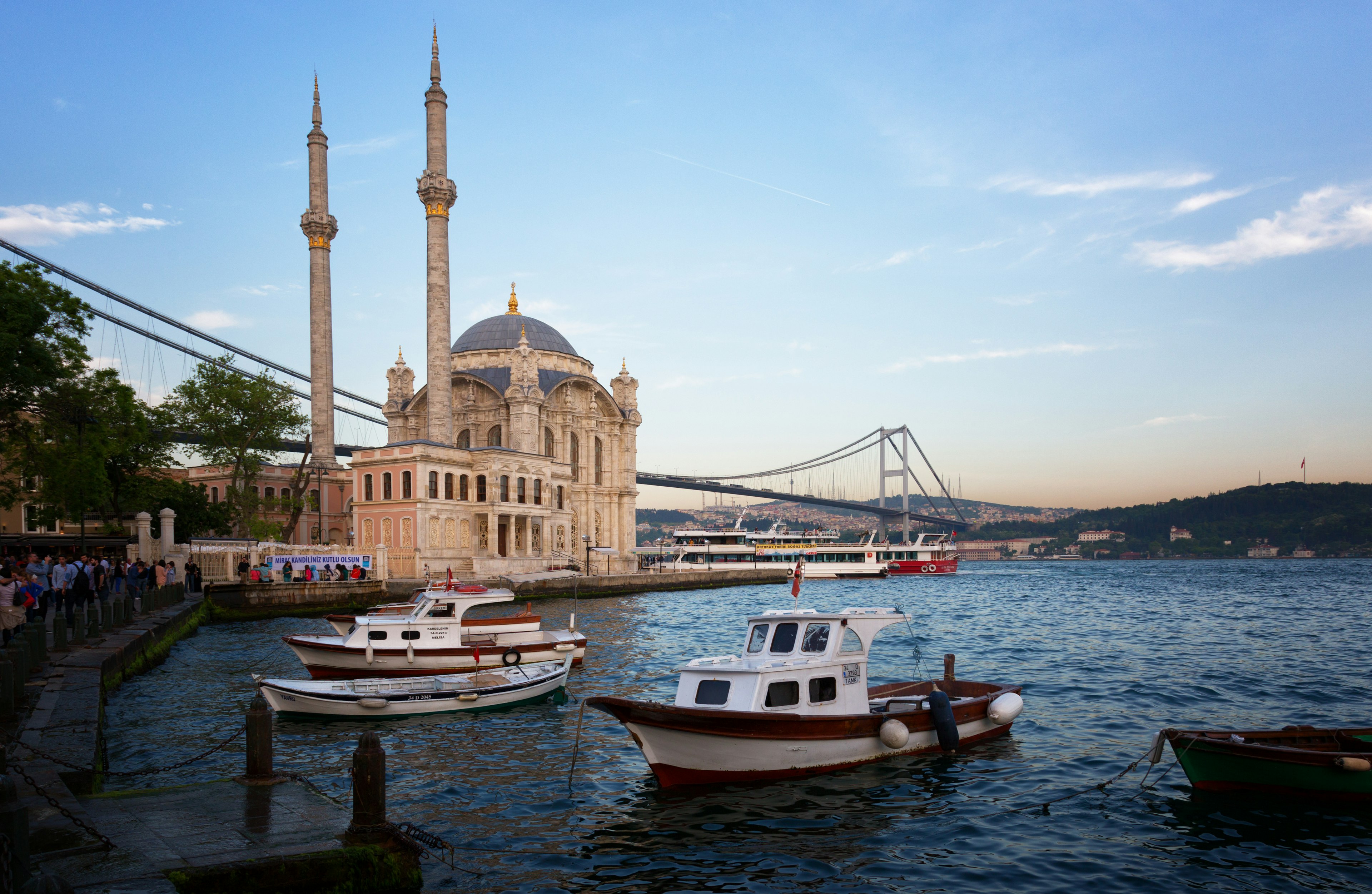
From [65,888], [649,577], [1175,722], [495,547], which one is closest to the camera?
[65,888]

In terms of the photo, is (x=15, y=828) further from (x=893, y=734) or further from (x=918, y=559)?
(x=918, y=559)

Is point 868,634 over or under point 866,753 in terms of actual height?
over

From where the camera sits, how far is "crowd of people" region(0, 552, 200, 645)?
14.8 metres

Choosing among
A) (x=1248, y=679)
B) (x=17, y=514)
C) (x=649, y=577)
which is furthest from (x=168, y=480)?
(x=1248, y=679)

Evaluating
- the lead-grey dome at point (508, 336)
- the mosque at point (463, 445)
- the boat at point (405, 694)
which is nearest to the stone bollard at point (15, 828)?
the boat at point (405, 694)

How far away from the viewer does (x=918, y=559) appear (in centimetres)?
8488

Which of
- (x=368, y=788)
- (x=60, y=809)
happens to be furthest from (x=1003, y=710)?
(x=60, y=809)

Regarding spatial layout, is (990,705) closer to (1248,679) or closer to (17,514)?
(1248,679)

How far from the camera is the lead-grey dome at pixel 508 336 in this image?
6906cm

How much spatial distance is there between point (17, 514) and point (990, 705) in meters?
49.8

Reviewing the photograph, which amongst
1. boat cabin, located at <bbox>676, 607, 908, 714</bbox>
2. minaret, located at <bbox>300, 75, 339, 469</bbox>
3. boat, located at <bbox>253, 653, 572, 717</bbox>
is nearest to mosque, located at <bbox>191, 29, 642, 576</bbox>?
minaret, located at <bbox>300, 75, 339, 469</bbox>

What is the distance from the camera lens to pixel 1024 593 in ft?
184

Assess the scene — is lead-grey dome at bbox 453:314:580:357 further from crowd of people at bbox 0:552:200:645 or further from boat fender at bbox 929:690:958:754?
boat fender at bbox 929:690:958:754

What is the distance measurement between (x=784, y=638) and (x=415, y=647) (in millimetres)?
9193
